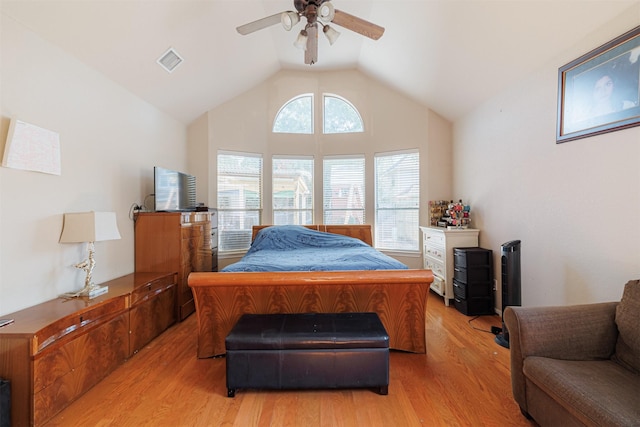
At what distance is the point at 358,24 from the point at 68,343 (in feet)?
10.4

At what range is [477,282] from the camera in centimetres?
328

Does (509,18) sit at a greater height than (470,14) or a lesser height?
lesser

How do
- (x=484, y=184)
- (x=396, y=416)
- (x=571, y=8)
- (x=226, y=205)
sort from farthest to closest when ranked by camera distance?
(x=226, y=205)
(x=484, y=184)
(x=571, y=8)
(x=396, y=416)

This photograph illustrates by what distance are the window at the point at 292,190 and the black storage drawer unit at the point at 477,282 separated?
8.43 feet

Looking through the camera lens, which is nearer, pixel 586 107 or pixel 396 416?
pixel 396 416

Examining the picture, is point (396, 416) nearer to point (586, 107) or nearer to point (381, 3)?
point (586, 107)

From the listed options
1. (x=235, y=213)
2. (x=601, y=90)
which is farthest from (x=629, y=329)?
(x=235, y=213)

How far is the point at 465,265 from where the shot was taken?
3285 mm

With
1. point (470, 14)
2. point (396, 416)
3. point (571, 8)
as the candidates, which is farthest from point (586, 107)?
point (396, 416)

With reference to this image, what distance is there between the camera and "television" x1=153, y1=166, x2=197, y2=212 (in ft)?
10.4

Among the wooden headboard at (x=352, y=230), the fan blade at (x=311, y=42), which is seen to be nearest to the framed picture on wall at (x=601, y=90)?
the fan blade at (x=311, y=42)

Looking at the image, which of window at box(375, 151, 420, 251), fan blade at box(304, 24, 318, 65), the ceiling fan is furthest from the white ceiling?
fan blade at box(304, 24, 318, 65)

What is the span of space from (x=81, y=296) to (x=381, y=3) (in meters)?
4.02

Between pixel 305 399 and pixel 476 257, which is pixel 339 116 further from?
pixel 305 399
